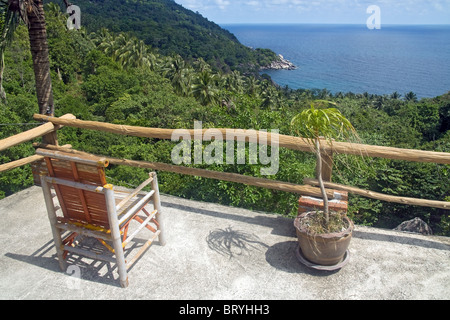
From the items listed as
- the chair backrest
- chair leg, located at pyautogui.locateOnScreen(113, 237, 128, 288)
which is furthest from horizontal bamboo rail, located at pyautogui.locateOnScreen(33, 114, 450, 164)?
chair leg, located at pyautogui.locateOnScreen(113, 237, 128, 288)

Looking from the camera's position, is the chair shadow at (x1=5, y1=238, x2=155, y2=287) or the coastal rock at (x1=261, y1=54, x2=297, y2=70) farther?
the coastal rock at (x1=261, y1=54, x2=297, y2=70)

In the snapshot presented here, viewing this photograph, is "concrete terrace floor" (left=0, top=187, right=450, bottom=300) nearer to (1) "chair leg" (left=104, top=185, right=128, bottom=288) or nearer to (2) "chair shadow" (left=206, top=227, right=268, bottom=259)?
(2) "chair shadow" (left=206, top=227, right=268, bottom=259)

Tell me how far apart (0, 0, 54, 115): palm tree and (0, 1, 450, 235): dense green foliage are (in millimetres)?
1401

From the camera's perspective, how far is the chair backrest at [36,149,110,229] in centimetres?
237

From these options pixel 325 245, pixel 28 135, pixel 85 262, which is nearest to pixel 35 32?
pixel 28 135

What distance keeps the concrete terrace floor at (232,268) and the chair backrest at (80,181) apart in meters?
0.54

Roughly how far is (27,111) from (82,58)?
2971 centimetres

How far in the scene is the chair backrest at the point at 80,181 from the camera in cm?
237

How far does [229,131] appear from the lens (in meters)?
3.52

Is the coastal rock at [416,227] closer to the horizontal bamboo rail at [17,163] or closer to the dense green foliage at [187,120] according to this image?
the dense green foliage at [187,120]

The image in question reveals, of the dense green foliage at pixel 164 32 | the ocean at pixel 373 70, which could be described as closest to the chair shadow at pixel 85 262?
the dense green foliage at pixel 164 32

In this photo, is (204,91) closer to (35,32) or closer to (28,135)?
(35,32)
